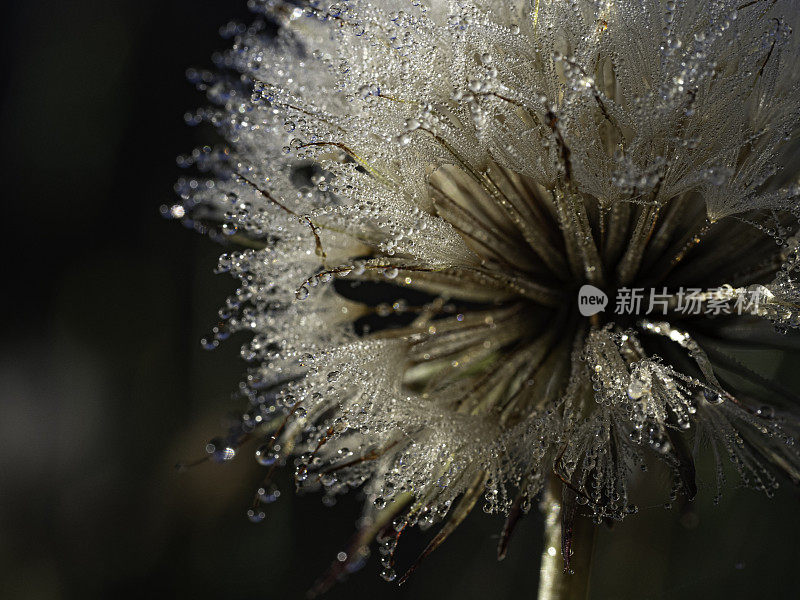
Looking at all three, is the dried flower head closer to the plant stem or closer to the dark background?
the plant stem

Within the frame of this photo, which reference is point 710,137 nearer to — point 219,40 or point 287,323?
point 287,323

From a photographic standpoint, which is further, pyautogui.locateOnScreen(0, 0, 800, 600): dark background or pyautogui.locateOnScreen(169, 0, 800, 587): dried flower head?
pyautogui.locateOnScreen(0, 0, 800, 600): dark background

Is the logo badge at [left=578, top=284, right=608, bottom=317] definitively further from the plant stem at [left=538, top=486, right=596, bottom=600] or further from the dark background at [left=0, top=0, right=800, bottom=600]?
the dark background at [left=0, top=0, right=800, bottom=600]

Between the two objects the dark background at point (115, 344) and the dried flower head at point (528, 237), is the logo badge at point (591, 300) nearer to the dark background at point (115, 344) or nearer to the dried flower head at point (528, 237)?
the dried flower head at point (528, 237)

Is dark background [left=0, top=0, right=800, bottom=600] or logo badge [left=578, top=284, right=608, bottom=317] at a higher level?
logo badge [left=578, top=284, right=608, bottom=317]

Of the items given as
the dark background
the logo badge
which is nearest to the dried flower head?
the logo badge

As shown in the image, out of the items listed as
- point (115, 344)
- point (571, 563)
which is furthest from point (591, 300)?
point (115, 344)

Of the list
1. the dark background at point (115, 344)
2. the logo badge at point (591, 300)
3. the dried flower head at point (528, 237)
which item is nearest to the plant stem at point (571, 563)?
the dried flower head at point (528, 237)
